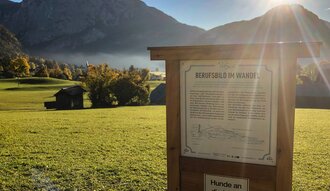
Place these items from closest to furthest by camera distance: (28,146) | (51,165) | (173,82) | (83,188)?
(173,82)
(83,188)
(51,165)
(28,146)

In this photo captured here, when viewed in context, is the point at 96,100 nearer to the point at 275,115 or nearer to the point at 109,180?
the point at 109,180

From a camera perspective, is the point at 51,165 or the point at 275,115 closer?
the point at 275,115

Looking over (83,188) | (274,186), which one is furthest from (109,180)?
(274,186)

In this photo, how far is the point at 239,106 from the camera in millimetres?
4059

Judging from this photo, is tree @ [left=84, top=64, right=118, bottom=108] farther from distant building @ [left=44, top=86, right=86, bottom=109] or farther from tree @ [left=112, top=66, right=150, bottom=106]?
distant building @ [left=44, top=86, right=86, bottom=109]

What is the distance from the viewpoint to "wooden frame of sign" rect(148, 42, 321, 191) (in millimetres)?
3922

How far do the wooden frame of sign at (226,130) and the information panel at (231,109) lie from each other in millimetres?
13

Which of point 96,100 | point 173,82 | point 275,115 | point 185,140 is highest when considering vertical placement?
point 173,82

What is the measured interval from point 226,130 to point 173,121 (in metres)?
0.73

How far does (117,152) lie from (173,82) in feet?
20.3

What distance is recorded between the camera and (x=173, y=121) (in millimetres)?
4508

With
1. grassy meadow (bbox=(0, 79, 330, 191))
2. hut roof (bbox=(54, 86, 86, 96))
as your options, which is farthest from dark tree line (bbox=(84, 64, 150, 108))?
grassy meadow (bbox=(0, 79, 330, 191))

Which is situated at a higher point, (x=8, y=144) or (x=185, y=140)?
(x=185, y=140)

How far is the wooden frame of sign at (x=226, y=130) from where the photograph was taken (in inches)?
154
